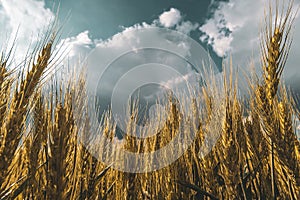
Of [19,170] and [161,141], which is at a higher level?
[161,141]

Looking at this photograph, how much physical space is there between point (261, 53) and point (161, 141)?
1.22 metres

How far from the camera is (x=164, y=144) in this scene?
258cm

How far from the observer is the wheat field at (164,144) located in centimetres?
150

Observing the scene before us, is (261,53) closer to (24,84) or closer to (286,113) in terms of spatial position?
(286,113)

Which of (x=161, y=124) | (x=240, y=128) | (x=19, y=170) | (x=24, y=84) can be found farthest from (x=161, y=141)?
(x=24, y=84)

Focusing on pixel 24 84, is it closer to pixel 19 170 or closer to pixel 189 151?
pixel 19 170

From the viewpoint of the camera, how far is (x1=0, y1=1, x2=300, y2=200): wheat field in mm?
1501

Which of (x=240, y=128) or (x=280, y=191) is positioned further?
(x=280, y=191)

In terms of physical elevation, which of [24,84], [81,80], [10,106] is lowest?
[10,106]

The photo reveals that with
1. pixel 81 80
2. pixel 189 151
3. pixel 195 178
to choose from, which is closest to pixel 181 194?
pixel 195 178

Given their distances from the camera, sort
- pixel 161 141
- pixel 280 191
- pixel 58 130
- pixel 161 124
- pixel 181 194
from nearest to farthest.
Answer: pixel 58 130
pixel 280 191
pixel 181 194
pixel 161 141
pixel 161 124

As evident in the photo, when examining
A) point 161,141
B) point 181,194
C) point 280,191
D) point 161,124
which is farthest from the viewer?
point 161,124

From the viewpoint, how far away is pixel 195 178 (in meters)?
2.38

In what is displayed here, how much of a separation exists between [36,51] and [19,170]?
2.68ft
